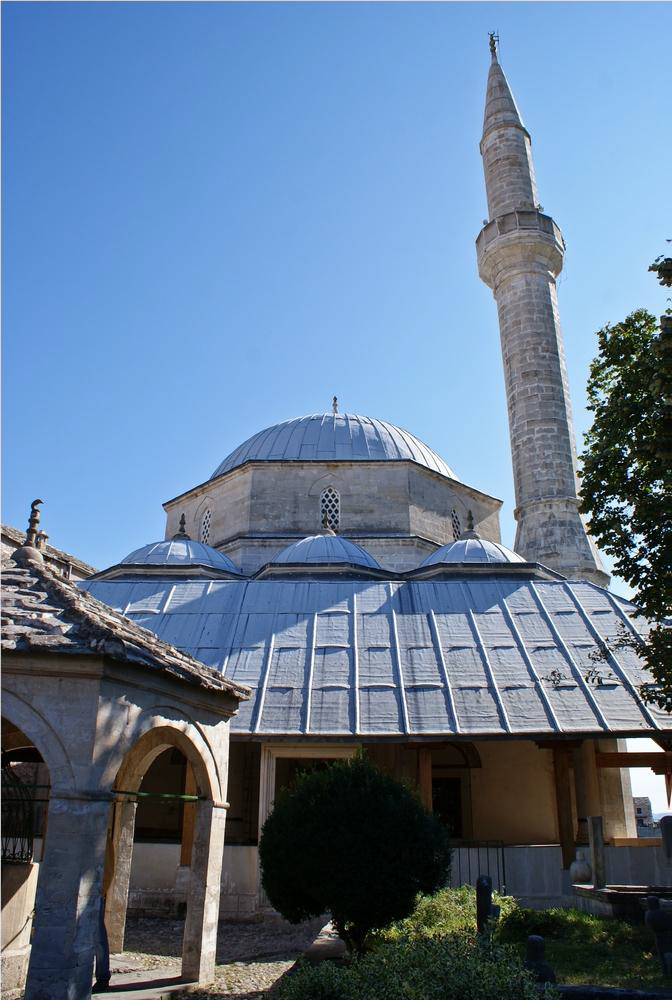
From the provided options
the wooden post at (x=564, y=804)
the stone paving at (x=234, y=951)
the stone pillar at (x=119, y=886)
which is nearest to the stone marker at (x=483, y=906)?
the stone paving at (x=234, y=951)

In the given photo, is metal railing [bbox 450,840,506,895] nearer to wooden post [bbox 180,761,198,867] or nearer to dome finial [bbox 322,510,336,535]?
wooden post [bbox 180,761,198,867]

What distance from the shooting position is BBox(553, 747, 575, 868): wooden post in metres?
11.2

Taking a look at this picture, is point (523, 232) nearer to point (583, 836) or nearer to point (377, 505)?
point (377, 505)

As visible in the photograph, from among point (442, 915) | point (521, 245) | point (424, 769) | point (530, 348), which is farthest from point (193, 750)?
point (521, 245)

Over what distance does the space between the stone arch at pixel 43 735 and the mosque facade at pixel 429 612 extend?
19.0 feet

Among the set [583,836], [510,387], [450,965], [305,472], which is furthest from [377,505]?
[450,965]

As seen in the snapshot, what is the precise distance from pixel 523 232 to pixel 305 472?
8.73 meters

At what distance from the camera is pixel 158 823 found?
14664 mm

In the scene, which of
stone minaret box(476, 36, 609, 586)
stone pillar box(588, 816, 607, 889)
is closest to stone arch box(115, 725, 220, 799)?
stone pillar box(588, 816, 607, 889)

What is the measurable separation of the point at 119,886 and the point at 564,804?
6431 mm

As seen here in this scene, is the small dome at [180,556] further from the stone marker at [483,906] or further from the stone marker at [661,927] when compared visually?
the stone marker at [661,927]

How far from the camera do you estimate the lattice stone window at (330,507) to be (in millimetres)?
19828

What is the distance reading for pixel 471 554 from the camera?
694 inches

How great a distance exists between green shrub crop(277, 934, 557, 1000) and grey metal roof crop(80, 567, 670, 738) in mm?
5129
